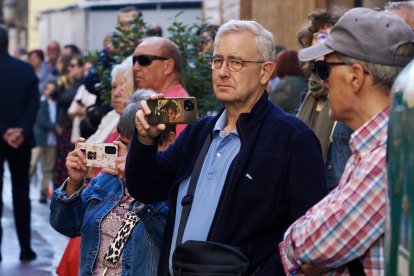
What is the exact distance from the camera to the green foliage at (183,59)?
9.20 meters

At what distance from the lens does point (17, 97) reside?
469 inches

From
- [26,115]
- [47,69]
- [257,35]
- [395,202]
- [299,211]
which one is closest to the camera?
[395,202]

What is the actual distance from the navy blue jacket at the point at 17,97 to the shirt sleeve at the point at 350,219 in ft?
26.4

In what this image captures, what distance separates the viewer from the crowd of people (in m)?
3.96

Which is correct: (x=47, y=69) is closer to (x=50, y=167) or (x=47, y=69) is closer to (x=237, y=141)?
(x=50, y=167)

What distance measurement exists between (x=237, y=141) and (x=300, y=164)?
12.4 inches

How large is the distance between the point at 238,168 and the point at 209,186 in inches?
7.3

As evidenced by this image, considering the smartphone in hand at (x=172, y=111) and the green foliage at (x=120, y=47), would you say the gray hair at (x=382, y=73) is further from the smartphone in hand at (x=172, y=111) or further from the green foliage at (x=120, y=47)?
the green foliage at (x=120, y=47)

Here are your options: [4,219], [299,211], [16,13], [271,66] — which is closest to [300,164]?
[299,211]

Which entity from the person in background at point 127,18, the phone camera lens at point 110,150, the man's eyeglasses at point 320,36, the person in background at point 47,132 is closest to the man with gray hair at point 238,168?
the phone camera lens at point 110,150

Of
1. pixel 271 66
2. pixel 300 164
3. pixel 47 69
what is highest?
pixel 271 66

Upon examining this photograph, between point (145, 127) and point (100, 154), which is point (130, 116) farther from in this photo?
point (145, 127)

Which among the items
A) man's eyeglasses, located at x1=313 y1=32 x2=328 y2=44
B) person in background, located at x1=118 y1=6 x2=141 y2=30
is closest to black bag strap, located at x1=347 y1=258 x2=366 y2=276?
man's eyeglasses, located at x1=313 y1=32 x2=328 y2=44

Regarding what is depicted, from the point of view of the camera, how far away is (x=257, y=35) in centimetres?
509
